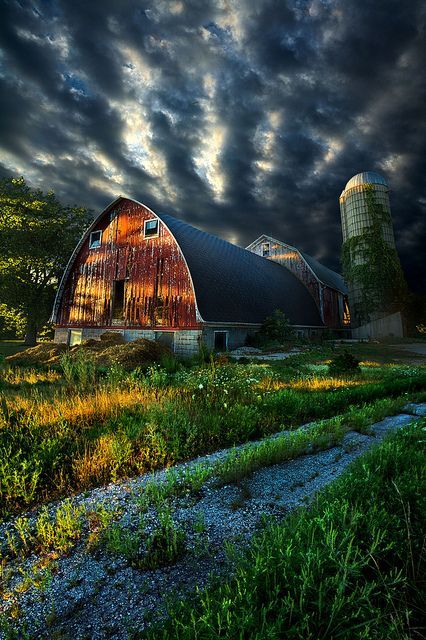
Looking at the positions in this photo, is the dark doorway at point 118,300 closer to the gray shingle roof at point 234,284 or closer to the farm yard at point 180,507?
the gray shingle roof at point 234,284

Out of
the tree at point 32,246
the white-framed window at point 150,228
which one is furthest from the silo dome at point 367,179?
the tree at point 32,246

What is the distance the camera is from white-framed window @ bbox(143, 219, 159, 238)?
2198cm

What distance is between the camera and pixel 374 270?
30516mm

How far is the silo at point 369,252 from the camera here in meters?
30.3

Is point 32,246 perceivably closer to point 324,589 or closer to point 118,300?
point 118,300

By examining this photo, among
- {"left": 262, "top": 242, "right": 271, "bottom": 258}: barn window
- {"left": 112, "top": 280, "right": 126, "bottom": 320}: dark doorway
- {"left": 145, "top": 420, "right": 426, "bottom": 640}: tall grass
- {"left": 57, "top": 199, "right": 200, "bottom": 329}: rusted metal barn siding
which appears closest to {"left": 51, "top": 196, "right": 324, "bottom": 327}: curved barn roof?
{"left": 57, "top": 199, "right": 200, "bottom": 329}: rusted metal barn siding

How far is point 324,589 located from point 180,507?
189 cm

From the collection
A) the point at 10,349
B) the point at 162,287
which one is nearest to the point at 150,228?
the point at 162,287

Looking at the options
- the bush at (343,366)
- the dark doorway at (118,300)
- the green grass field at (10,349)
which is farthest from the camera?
the green grass field at (10,349)

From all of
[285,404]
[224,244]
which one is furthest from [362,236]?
[285,404]

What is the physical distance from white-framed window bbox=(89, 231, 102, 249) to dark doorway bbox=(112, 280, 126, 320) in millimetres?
4012

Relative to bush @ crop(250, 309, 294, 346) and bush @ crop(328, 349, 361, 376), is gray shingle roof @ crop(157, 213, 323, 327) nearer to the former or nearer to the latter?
bush @ crop(250, 309, 294, 346)

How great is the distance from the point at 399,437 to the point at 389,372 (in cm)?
809

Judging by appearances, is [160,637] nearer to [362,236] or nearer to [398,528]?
[398,528]
